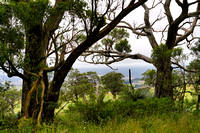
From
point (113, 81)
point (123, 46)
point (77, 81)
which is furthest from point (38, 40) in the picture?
point (113, 81)

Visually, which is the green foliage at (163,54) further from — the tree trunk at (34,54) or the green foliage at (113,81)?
the green foliage at (113,81)

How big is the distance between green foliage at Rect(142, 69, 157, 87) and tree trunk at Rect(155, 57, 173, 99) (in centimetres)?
86

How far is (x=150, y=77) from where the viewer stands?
1054 centimetres

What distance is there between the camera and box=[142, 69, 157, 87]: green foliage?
1044 cm

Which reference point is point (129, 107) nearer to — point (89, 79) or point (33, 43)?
point (33, 43)

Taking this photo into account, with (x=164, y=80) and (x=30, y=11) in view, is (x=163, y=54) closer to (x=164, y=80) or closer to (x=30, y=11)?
(x=164, y=80)

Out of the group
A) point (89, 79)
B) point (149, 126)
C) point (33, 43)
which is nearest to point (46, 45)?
point (33, 43)

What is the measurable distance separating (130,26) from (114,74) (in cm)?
2085

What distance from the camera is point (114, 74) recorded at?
3431 centimetres

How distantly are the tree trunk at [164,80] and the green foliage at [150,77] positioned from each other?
0.86 metres

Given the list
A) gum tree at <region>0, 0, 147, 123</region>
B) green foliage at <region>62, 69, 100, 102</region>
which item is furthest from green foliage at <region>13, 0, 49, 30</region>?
green foliage at <region>62, 69, 100, 102</region>

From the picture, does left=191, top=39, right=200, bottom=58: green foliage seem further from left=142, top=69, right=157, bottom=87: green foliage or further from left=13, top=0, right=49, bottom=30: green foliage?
left=13, top=0, right=49, bottom=30: green foliage

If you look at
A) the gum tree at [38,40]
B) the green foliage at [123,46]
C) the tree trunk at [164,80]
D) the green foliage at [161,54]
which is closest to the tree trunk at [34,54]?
the gum tree at [38,40]

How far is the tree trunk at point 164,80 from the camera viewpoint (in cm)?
878
